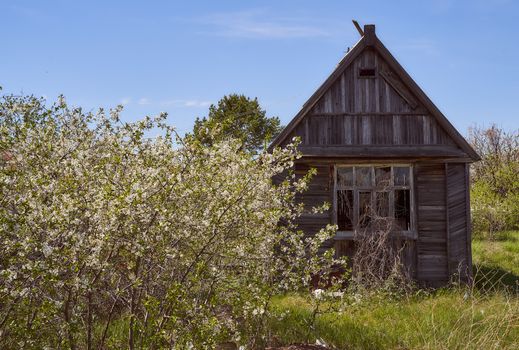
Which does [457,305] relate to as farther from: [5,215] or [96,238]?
[5,215]

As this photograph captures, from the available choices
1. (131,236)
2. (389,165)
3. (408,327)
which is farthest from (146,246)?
(389,165)

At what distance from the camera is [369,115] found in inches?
496

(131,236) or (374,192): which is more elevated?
(374,192)

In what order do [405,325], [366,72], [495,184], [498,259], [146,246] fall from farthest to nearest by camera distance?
[495,184] < [498,259] < [366,72] < [405,325] < [146,246]

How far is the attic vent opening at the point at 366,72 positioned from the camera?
12.7m

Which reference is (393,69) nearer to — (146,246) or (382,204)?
(382,204)

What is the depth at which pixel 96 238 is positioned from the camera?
4.97 m

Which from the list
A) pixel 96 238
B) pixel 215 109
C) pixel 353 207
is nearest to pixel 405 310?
pixel 353 207

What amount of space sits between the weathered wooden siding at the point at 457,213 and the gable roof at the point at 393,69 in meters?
0.57

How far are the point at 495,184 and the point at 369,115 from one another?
18.5 meters

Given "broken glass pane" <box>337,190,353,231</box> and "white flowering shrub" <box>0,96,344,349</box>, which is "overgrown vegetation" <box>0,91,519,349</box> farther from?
"broken glass pane" <box>337,190,353,231</box>

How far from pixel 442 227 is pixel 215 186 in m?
8.54

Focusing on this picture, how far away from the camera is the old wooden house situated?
12320 millimetres

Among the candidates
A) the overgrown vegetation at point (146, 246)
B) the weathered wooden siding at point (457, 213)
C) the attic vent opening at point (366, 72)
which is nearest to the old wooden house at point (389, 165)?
the weathered wooden siding at point (457, 213)
